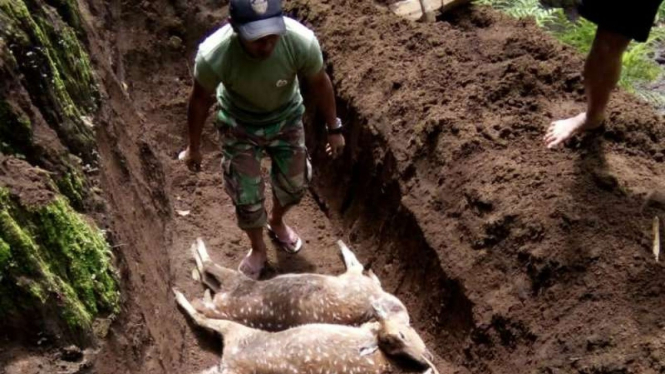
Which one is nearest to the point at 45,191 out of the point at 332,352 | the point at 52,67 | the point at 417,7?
the point at 52,67

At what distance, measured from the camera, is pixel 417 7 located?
810 cm

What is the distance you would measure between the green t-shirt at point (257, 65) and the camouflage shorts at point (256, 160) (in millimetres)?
298

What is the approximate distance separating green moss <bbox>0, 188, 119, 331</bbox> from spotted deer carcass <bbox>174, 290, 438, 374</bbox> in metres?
1.24

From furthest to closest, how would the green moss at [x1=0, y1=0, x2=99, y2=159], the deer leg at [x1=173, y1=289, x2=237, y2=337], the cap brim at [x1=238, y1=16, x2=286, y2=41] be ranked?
the deer leg at [x1=173, y1=289, x2=237, y2=337]
the cap brim at [x1=238, y1=16, x2=286, y2=41]
the green moss at [x1=0, y1=0, x2=99, y2=159]

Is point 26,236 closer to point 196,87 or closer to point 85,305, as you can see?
point 85,305

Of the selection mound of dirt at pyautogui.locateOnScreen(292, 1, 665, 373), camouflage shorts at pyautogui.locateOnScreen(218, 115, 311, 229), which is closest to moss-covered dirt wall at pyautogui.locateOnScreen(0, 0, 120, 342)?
camouflage shorts at pyautogui.locateOnScreen(218, 115, 311, 229)

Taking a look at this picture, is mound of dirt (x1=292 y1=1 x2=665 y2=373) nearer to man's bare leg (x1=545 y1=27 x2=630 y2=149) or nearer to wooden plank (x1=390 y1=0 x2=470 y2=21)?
man's bare leg (x1=545 y1=27 x2=630 y2=149)

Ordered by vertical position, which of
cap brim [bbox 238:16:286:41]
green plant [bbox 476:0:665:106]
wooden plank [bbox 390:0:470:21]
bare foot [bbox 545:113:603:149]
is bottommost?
green plant [bbox 476:0:665:106]

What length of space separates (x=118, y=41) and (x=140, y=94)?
62cm

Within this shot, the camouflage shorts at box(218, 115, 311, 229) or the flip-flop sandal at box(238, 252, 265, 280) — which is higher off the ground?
the camouflage shorts at box(218, 115, 311, 229)

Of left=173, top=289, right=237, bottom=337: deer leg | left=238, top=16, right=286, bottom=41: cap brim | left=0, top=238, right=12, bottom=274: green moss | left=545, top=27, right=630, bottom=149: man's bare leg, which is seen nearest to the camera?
left=0, top=238, right=12, bottom=274: green moss

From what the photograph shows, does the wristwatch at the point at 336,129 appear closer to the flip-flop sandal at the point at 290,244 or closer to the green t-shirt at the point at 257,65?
the green t-shirt at the point at 257,65

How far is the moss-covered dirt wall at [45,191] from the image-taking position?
365 cm

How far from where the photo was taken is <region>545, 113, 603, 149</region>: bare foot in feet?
18.1
